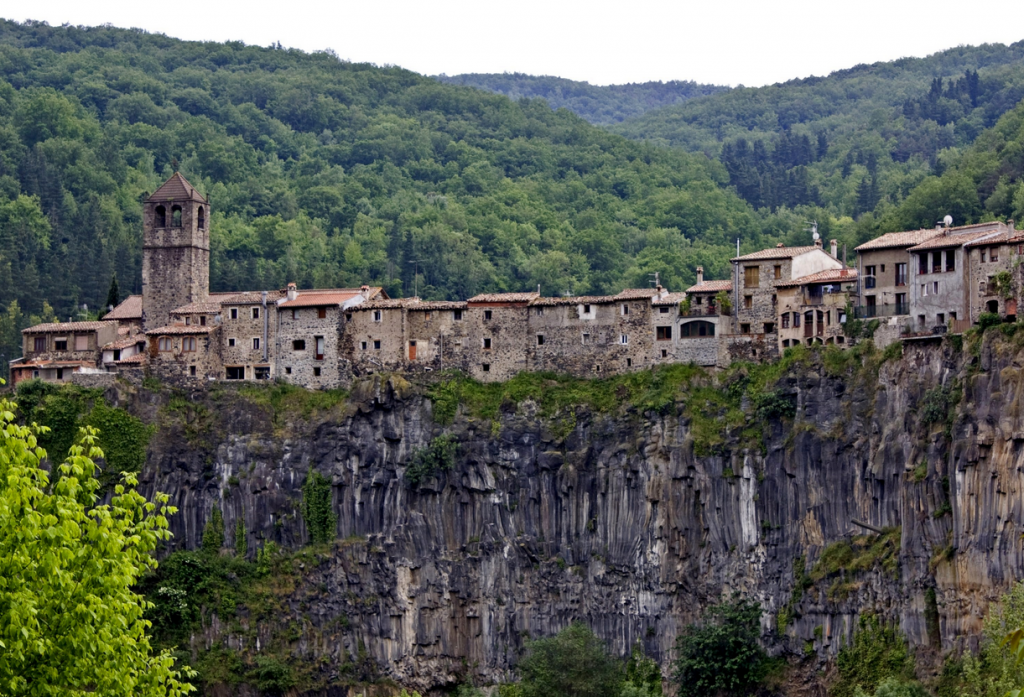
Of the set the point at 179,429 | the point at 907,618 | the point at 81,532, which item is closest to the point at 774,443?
the point at 907,618

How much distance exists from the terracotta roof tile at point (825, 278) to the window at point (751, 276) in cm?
158

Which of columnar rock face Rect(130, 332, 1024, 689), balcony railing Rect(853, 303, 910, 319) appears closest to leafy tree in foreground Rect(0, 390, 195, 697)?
columnar rock face Rect(130, 332, 1024, 689)

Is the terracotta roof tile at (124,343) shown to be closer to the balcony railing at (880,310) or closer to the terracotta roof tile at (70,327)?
the terracotta roof tile at (70,327)

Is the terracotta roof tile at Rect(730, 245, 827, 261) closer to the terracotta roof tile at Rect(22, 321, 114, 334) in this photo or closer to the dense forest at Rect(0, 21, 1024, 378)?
the dense forest at Rect(0, 21, 1024, 378)

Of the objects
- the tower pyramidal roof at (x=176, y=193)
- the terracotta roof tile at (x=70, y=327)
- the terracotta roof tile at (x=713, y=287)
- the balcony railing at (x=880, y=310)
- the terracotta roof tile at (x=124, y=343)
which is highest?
the tower pyramidal roof at (x=176, y=193)

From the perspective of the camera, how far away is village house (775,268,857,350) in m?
87.6

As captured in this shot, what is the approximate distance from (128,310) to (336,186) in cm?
6003

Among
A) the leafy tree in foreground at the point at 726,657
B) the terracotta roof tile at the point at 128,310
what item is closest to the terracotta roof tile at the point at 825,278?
the leafy tree in foreground at the point at 726,657

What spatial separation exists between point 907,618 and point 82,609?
5272 cm

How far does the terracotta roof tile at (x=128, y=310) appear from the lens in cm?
10219

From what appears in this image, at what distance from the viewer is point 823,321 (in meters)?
88.3

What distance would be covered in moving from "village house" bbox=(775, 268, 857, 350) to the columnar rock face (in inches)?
93.9

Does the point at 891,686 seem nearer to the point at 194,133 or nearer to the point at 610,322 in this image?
the point at 610,322

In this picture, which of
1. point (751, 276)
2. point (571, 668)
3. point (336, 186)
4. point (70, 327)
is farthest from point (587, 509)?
point (336, 186)
